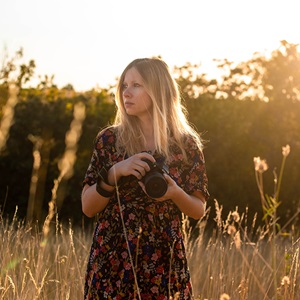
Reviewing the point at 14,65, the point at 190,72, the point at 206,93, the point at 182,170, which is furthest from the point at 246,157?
the point at 182,170

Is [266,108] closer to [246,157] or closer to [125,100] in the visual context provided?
[246,157]

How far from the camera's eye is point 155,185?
2.44 m

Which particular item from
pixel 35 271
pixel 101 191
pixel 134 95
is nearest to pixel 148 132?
pixel 134 95

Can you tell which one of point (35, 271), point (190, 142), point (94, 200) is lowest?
point (35, 271)

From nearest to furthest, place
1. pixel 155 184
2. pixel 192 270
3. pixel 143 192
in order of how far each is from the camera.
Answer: pixel 155 184 → pixel 143 192 → pixel 192 270

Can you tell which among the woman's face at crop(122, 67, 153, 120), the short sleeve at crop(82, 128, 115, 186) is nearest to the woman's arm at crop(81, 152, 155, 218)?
the short sleeve at crop(82, 128, 115, 186)

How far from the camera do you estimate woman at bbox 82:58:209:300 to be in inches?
102

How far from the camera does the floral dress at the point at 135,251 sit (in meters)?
2.62

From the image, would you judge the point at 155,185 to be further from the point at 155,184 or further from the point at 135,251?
the point at 135,251

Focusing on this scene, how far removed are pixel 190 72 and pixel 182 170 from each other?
6.97 meters

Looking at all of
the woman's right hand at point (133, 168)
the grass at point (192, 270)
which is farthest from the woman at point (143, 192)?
the grass at point (192, 270)

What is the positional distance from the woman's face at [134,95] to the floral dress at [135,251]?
11.9 inches

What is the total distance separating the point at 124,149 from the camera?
9.21 ft

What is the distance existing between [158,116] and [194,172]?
29 cm
